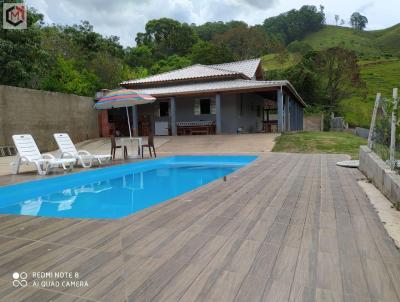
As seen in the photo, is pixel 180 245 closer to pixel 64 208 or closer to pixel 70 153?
pixel 64 208

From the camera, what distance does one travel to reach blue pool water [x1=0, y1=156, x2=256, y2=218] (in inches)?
199

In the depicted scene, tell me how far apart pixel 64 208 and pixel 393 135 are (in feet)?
17.8

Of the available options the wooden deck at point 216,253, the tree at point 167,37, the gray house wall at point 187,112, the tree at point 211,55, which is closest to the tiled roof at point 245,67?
the gray house wall at point 187,112

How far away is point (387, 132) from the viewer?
571 cm

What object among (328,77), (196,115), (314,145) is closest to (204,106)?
(196,115)

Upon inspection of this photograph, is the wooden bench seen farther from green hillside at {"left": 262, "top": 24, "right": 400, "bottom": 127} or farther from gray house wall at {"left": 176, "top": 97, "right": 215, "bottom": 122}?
green hillside at {"left": 262, "top": 24, "right": 400, "bottom": 127}

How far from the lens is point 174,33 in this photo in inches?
2151

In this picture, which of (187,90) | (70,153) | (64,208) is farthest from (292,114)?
(64,208)

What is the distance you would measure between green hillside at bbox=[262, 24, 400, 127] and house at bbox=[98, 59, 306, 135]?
48.7ft

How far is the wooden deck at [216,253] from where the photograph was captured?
6.32 feet

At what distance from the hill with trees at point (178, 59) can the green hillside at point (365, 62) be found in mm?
131

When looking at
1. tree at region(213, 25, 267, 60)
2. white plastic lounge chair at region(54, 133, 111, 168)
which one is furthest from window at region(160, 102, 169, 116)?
tree at region(213, 25, 267, 60)

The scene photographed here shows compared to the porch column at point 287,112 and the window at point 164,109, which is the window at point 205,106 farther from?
the porch column at point 287,112

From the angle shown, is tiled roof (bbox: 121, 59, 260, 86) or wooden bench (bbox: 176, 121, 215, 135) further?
tiled roof (bbox: 121, 59, 260, 86)
